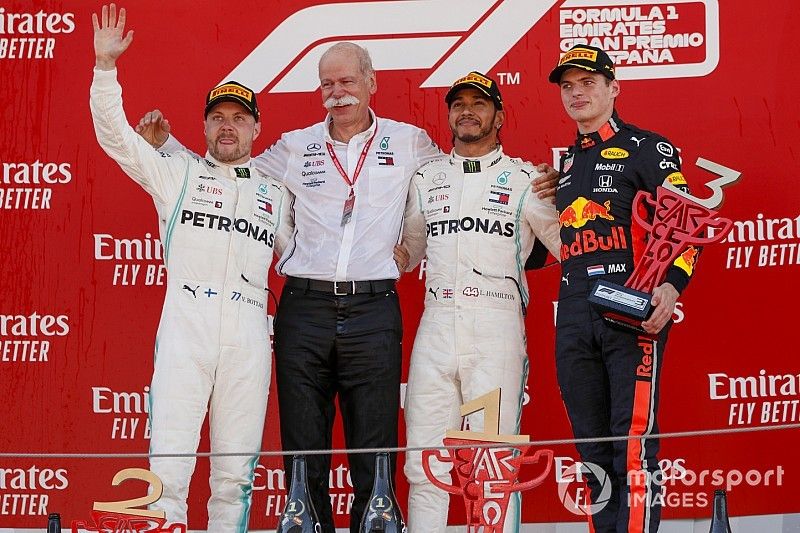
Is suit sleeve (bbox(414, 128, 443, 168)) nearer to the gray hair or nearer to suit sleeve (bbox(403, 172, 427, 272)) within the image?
suit sleeve (bbox(403, 172, 427, 272))

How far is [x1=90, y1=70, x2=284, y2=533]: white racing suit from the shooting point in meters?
3.68

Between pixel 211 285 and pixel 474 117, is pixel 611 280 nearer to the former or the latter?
pixel 474 117

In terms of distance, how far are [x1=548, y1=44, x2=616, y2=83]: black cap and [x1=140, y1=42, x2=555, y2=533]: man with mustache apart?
13.2 inches

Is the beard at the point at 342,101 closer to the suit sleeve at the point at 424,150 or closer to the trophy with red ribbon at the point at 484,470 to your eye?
the suit sleeve at the point at 424,150

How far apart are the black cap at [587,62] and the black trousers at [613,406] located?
65 centimetres

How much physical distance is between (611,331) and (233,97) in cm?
131

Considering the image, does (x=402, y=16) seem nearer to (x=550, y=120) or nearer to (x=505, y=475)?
(x=550, y=120)

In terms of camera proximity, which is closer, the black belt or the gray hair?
the black belt

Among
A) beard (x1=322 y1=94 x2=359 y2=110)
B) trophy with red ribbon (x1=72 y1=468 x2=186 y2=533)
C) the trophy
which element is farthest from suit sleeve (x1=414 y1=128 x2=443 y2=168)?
trophy with red ribbon (x1=72 y1=468 x2=186 y2=533)

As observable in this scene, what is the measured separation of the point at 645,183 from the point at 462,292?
23.7 inches

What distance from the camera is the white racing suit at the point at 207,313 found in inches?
145

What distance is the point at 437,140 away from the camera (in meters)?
4.58

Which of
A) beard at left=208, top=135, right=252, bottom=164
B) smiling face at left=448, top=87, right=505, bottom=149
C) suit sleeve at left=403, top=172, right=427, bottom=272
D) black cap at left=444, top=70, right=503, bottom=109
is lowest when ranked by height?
suit sleeve at left=403, top=172, right=427, bottom=272

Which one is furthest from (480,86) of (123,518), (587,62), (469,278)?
(123,518)
